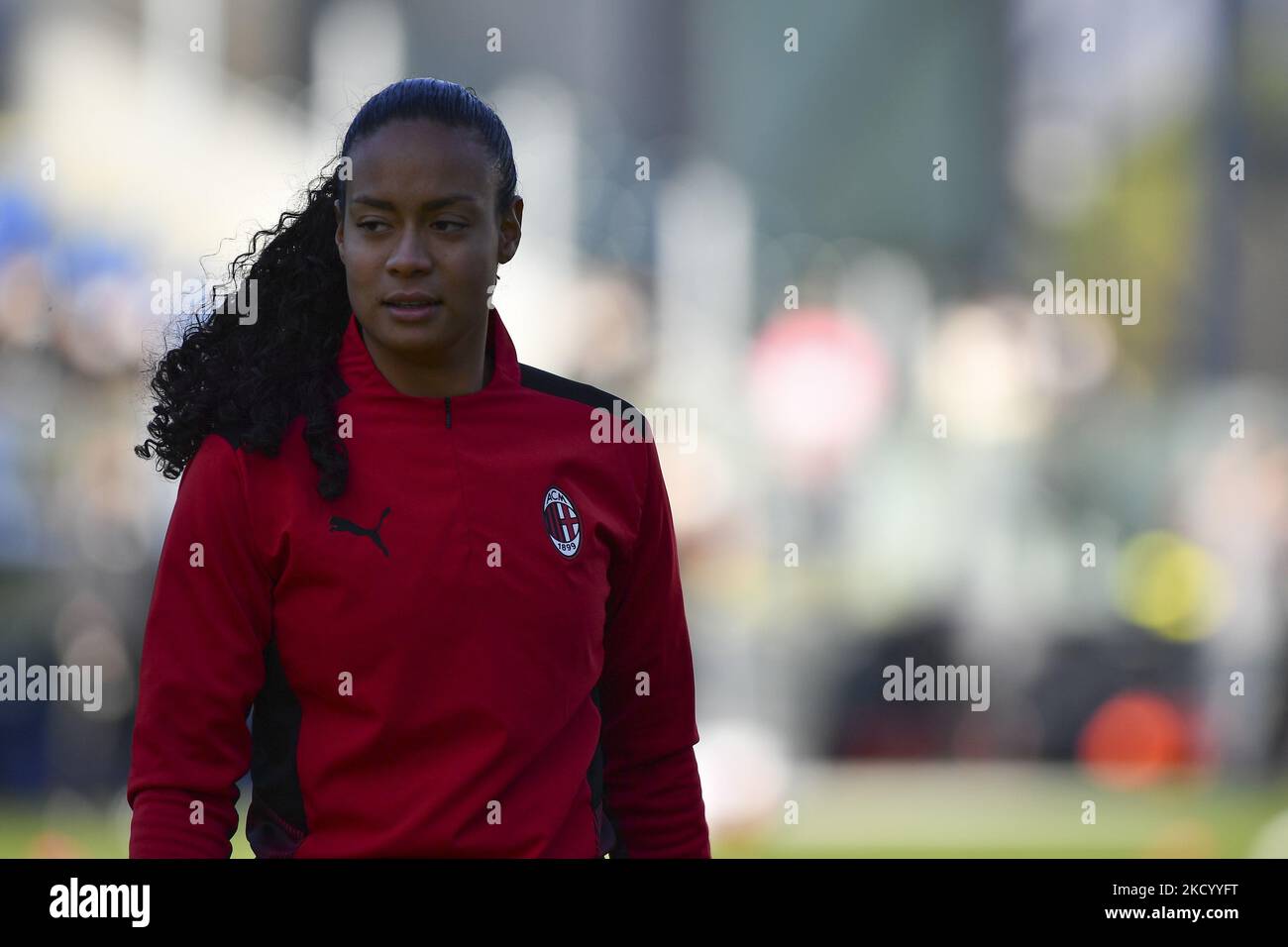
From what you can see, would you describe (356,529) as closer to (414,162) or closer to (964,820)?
(414,162)

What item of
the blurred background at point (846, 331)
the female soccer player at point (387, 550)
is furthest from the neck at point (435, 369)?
the blurred background at point (846, 331)

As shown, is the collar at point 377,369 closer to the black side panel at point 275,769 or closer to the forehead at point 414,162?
the forehead at point 414,162

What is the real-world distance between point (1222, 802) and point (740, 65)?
3.98m

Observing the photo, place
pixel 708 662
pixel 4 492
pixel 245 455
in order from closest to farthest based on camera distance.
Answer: pixel 245 455
pixel 4 492
pixel 708 662

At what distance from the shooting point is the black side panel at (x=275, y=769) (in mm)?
1875

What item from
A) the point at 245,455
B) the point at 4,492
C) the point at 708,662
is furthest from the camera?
the point at 708,662

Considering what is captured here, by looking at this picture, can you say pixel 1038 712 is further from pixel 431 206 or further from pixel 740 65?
pixel 431 206

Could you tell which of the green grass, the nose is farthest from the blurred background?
the nose

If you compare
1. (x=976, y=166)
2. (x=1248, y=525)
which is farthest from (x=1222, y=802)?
(x=976, y=166)

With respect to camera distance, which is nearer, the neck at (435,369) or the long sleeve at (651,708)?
the neck at (435,369)

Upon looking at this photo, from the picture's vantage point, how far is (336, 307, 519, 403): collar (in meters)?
1.99

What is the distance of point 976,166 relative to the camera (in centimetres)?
761

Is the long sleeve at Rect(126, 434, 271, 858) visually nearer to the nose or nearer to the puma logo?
the puma logo

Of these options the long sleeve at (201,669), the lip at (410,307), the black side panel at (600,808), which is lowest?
the black side panel at (600,808)
